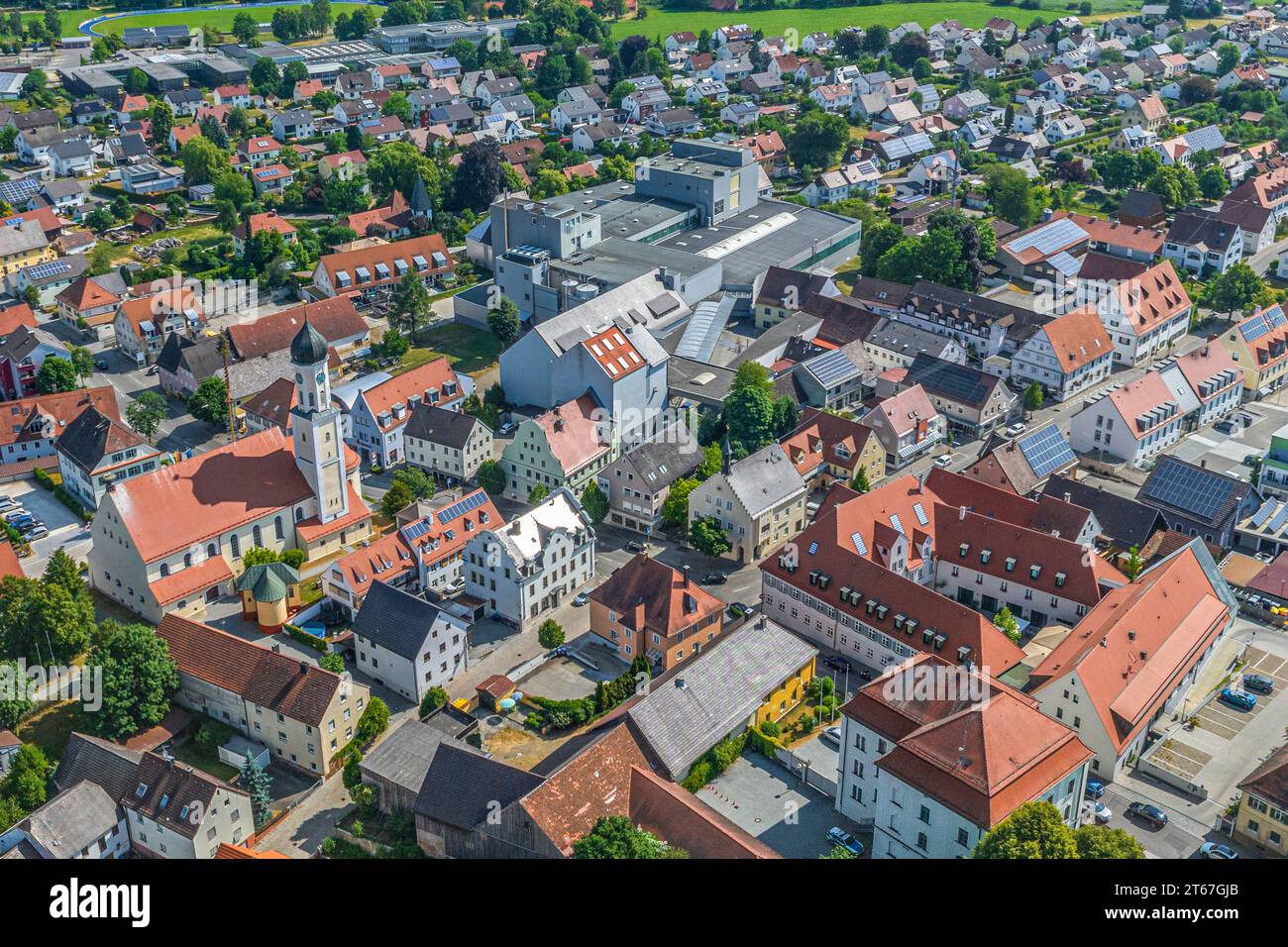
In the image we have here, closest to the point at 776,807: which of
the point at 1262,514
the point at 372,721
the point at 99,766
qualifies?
the point at 372,721

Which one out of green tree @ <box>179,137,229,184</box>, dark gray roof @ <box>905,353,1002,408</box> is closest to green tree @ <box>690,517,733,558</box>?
dark gray roof @ <box>905,353,1002,408</box>

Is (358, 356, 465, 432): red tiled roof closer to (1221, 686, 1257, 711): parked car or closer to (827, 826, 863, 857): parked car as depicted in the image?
(827, 826, 863, 857): parked car

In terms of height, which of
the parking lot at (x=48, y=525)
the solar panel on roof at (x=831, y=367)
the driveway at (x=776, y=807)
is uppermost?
the solar panel on roof at (x=831, y=367)

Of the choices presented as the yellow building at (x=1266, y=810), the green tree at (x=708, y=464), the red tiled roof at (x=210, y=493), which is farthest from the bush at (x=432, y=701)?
the yellow building at (x=1266, y=810)

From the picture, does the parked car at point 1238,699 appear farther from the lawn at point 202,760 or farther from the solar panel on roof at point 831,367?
the lawn at point 202,760
